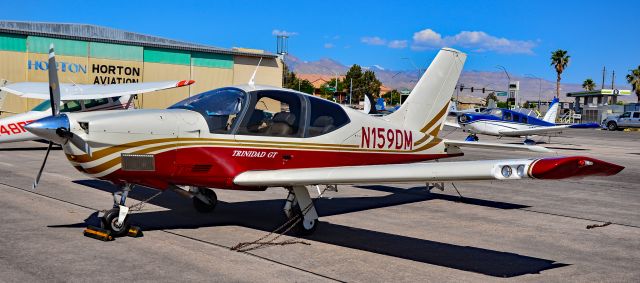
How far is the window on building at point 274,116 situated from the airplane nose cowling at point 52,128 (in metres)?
2.20

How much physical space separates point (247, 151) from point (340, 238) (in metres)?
1.79

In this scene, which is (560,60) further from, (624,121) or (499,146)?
(499,146)

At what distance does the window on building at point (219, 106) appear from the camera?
8227mm

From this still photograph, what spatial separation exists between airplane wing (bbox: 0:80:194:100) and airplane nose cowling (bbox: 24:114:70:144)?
11.0 metres

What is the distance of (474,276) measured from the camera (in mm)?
6793

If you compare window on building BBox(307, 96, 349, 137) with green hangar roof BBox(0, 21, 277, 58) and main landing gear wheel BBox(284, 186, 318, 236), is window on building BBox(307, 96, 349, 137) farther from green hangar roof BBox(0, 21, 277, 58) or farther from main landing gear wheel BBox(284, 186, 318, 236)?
green hangar roof BBox(0, 21, 277, 58)

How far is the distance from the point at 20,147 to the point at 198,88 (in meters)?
26.5

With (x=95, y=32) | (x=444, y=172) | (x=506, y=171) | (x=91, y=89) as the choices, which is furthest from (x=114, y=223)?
(x=95, y=32)

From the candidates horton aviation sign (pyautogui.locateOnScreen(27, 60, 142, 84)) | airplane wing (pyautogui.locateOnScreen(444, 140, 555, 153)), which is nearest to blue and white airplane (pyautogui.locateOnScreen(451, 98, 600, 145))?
airplane wing (pyautogui.locateOnScreen(444, 140, 555, 153))

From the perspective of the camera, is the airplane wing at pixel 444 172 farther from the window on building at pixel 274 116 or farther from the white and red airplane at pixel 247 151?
the window on building at pixel 274 116

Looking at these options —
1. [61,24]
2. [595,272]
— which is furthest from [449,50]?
[61,24]

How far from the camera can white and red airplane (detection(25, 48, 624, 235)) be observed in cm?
700

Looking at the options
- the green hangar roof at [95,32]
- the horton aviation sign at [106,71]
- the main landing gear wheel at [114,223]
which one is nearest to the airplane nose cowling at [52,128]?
the main landing gear wheel at [114,223]

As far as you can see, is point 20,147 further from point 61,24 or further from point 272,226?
point 61,24
